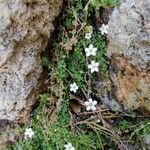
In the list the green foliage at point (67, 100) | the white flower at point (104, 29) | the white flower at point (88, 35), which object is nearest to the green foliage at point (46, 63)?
the green foliage at point (67, 100)

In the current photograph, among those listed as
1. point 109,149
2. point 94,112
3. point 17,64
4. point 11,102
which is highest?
point 17,64

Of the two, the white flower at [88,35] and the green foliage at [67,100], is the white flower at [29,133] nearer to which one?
the green foliage at [67,100]

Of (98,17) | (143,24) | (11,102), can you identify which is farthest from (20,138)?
(143,24)

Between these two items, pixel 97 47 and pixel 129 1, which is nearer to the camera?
pixel 129 1

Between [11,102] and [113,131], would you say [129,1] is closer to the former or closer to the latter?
[113,131]

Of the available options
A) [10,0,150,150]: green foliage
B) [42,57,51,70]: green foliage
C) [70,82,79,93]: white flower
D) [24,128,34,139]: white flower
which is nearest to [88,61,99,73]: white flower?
[10,0,150,150]: green foliage

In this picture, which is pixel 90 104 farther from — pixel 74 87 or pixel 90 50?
pixel 90 50
